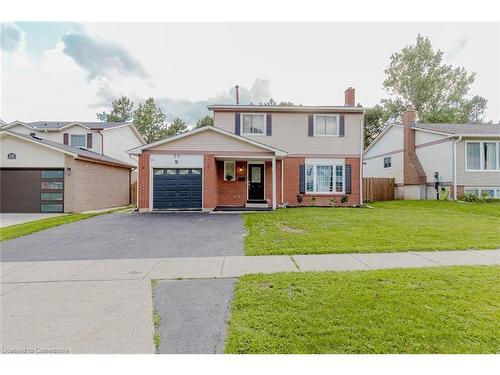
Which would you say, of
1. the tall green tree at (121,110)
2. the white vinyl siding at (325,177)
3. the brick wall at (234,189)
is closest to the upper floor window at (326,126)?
the white vinyl siding at (325,177)

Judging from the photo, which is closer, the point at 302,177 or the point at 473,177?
the point at 302,177

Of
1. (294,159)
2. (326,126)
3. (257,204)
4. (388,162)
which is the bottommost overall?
(257,204)

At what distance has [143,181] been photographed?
14469mm

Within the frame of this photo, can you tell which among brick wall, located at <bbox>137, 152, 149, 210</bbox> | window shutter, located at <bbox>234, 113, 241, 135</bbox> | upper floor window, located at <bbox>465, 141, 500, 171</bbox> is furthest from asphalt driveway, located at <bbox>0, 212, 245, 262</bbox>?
upper floor window, located at <bbox>465, 141, 500, 171</bbox>

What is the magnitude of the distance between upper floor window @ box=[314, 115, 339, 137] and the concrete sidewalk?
1146 centimetres

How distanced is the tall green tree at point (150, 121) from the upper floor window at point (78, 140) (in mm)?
21201

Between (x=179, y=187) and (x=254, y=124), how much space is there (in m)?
6.06

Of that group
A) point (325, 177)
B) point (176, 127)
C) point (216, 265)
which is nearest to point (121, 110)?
point (176, 127)

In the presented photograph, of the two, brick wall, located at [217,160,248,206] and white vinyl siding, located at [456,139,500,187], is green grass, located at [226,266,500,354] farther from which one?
white vinyl siding, located at [456,139,500,187]

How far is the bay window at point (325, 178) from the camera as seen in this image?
16.8m

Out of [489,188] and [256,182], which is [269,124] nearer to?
[256,182]

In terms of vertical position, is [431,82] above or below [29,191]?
above

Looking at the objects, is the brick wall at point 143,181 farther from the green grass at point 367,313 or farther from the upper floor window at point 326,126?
the green grass at point 367,313

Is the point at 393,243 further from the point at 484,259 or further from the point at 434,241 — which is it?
the point at 484,259
